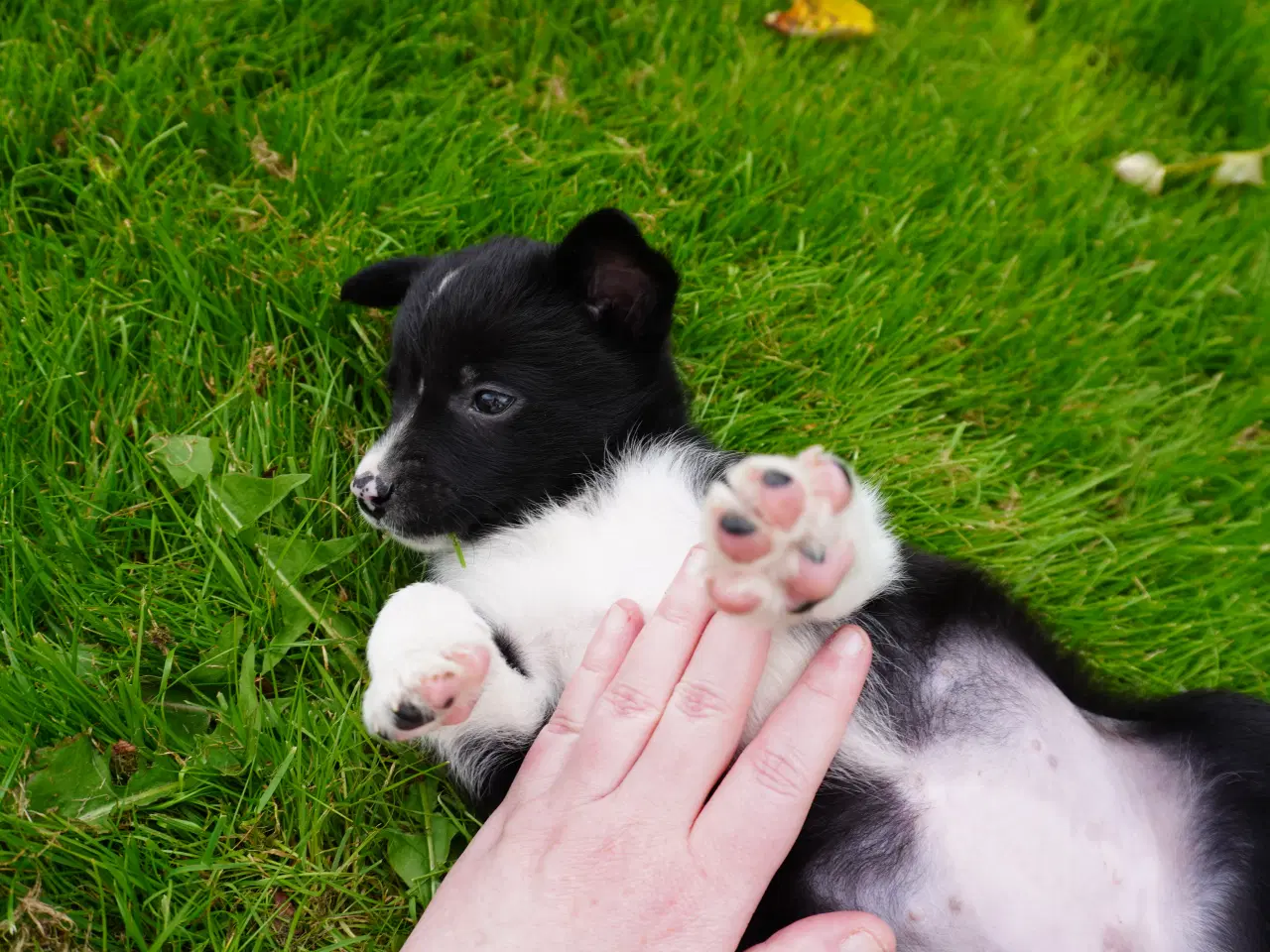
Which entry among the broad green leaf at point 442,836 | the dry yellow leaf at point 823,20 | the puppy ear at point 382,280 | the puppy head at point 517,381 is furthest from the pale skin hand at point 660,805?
the dry yellow leaf at point 823,20

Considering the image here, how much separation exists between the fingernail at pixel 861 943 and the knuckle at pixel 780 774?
0.91ft

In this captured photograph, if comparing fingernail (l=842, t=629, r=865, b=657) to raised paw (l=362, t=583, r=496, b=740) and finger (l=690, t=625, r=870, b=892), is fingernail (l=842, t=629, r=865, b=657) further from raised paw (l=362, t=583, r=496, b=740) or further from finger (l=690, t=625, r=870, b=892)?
raised paw (l=362, t=583, r=496, b=740)

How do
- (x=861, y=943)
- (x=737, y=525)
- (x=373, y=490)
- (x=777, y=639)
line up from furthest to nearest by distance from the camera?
(x=373, y=490), (x=777, y=639), (x=861, y=943), (x=737, y=525)

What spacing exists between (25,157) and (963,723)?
127 inches

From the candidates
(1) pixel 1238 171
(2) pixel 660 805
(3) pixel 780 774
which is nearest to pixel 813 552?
(3) pixel 780 774

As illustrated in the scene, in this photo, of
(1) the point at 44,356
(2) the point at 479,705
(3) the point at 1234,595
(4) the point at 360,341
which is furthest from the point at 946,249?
(1) the point at 44,356

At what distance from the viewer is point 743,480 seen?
168 centimetres

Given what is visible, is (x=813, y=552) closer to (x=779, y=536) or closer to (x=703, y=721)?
(x=779, y=536)

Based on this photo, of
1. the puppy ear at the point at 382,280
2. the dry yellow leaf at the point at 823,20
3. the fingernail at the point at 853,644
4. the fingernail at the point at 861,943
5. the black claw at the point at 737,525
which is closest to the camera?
the black claw at the point at 737,525

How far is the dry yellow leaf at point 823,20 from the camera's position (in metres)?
3.78

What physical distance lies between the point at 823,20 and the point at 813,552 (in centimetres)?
293

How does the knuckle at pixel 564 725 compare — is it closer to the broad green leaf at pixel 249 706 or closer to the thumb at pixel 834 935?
the thumb at pixel 834 935

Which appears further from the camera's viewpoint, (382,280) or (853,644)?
(382,280)

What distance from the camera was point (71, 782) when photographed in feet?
7.13
